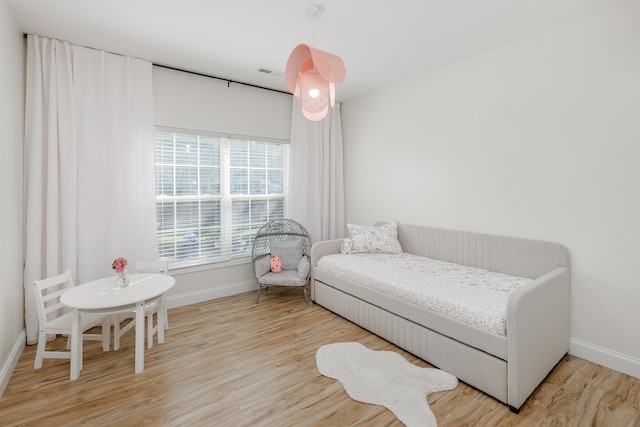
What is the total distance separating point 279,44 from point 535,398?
3.39 m

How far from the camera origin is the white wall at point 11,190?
2.12 meters

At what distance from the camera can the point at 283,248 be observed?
13.2ft

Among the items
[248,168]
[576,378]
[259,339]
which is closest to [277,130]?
[248,168]

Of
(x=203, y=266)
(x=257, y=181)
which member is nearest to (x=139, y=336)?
(x=203, y=266)

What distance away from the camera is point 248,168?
13.2 ft

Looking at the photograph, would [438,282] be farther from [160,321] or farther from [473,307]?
[160,321]

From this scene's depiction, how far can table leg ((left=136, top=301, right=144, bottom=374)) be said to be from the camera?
2.23 m

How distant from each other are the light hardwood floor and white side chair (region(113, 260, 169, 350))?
0.37 ft

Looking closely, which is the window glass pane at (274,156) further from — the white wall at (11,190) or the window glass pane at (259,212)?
the white wall at (11,190)

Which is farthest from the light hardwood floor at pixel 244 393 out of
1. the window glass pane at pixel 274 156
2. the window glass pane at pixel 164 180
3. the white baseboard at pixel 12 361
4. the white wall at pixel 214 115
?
the window glass pane at pixel 274 156

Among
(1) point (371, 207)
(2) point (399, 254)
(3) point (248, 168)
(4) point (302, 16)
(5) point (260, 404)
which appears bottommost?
(5) point (260, 404)

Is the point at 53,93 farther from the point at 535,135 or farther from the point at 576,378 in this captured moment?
the point at 576,378

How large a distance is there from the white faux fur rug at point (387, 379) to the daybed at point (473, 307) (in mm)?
169

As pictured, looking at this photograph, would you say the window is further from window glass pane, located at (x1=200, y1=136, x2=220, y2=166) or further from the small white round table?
the small white round table
